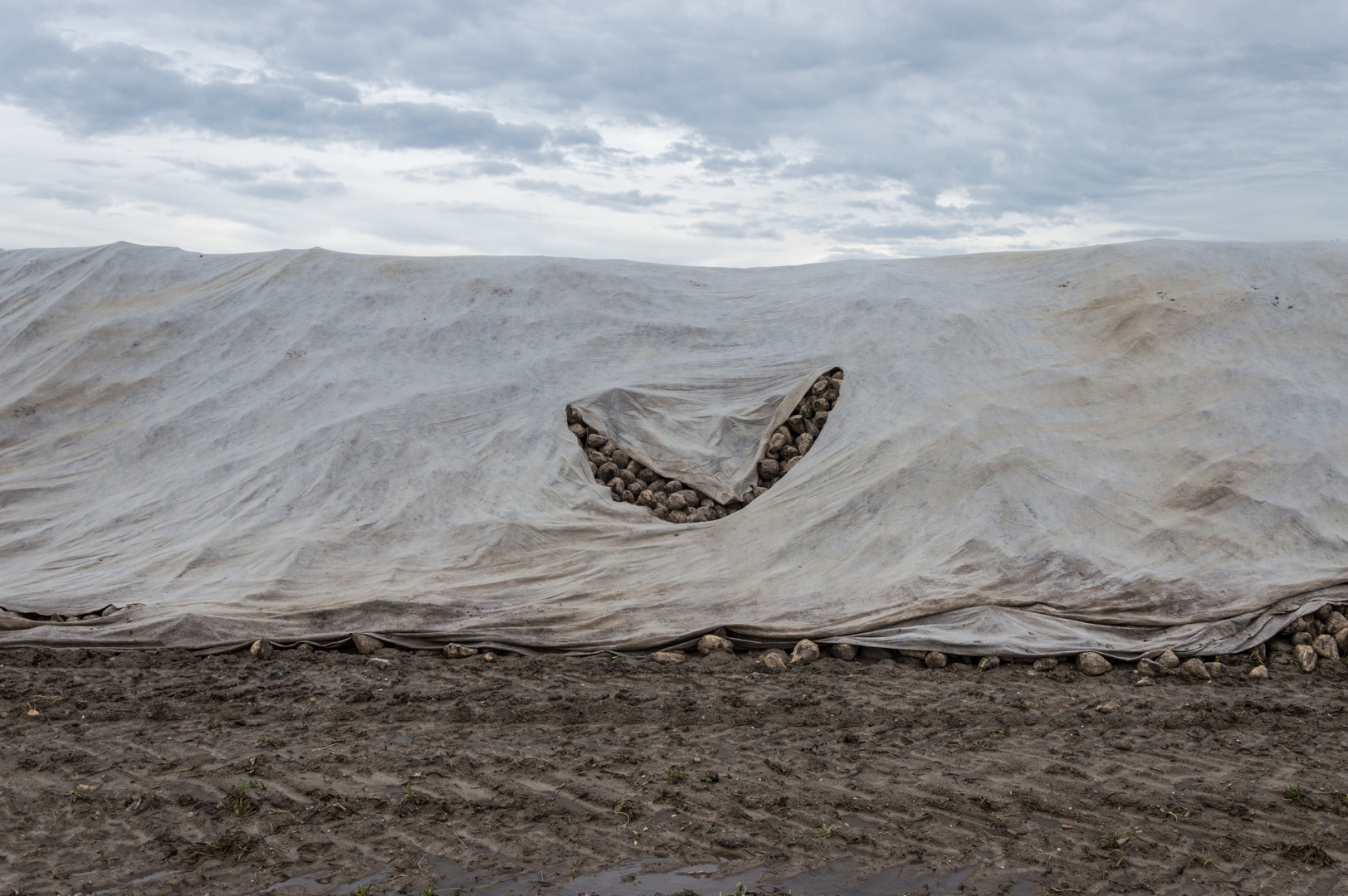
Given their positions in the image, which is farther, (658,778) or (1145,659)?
(1145,659)

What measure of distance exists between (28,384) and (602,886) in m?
7.91

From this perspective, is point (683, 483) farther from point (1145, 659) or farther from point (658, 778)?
point (658, 778)

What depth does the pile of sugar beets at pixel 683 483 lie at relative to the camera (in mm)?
6582

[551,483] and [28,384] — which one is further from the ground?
[28,384]

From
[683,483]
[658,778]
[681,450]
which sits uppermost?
[681,450]

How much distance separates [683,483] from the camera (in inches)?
266

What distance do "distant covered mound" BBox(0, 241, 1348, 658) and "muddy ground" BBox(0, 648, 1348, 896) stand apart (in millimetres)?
475

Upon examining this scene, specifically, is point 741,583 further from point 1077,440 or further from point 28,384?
point 28,384

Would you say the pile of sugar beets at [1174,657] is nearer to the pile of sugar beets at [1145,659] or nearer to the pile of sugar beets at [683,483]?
the pile of sugar beets at [1145,659]

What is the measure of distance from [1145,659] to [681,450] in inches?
128

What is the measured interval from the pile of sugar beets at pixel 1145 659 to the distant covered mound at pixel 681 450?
89mm

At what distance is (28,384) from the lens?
8.34 m

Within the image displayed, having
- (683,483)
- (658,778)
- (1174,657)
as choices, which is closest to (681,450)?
(683,483)

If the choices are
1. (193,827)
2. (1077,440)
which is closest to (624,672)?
(193,827)
